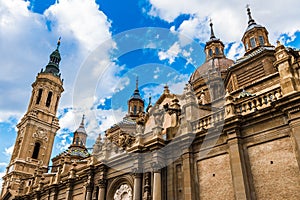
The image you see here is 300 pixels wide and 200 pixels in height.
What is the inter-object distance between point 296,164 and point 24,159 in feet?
164

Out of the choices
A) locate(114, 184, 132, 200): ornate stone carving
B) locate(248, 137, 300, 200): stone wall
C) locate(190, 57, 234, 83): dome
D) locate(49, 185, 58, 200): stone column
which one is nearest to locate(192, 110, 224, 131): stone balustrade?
locate(248, 137, 300, 200): stone wall

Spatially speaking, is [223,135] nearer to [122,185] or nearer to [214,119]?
[214,119]

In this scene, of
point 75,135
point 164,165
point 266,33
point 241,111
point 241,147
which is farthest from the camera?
point 75,135

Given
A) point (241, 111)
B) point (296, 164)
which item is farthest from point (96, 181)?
point (296, 164)

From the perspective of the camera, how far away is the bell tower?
49.4 m

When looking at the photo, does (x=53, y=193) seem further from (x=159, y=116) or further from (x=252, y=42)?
(x=252, y=42)

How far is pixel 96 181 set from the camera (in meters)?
23.2

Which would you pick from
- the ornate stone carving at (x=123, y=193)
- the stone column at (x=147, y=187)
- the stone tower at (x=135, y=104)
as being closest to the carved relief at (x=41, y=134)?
the stone tower at (x=135, y=104)

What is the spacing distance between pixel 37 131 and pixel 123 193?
132ft

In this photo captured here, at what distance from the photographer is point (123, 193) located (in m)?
20.6

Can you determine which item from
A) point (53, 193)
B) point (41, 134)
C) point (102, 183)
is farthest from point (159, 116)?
point (41, 134)

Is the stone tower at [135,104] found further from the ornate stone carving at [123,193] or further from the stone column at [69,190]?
the ornate stone carving at [123,193]

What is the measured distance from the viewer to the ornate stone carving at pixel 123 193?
20.0 metres

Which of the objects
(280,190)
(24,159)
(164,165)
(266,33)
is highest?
(266,33)
